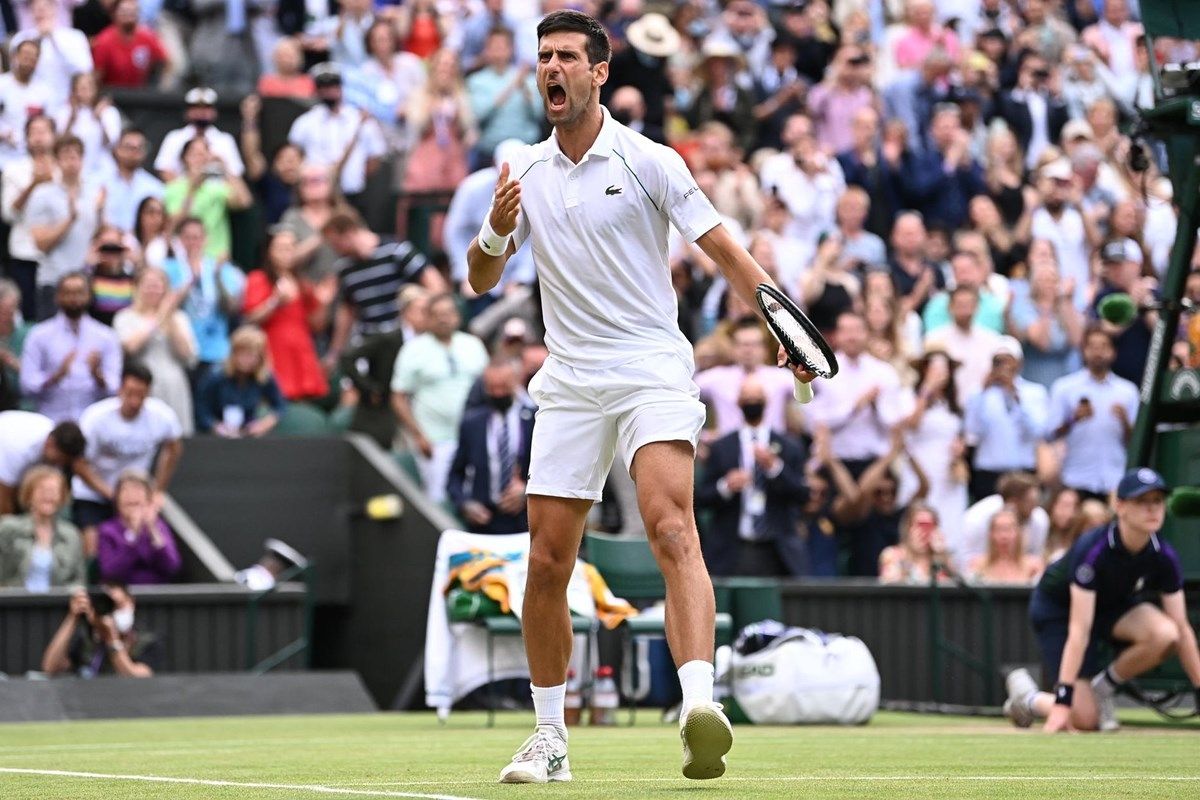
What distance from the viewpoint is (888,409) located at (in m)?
17.5

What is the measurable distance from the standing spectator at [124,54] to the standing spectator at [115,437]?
518 centimetres

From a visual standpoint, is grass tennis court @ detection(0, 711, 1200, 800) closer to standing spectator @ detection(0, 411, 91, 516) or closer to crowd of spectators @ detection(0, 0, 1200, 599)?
standing spectator @ detection(0, 411, 91, 516)

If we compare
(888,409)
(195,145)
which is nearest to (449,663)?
(888,409)

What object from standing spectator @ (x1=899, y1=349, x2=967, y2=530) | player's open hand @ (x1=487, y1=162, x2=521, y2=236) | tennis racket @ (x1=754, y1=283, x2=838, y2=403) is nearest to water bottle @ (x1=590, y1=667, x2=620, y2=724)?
standing spectator @ (x1=899, y1=349, x2=967, y2=530)

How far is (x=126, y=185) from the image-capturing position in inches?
720

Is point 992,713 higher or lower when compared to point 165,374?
lower

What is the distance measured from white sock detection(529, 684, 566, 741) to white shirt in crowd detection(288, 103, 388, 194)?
493 inches

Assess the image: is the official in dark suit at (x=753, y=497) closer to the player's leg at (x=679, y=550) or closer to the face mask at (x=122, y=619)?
the face mask at (x=122, y=619)

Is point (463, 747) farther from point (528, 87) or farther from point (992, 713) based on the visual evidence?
point (528, 87)

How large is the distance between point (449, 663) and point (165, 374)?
397 cm

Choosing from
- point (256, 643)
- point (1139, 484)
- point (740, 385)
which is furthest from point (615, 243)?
point (740, 385)

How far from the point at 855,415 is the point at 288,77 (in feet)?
21.4

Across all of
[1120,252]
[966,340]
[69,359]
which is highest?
[1120,252]

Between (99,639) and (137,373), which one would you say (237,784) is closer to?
(99,639)
